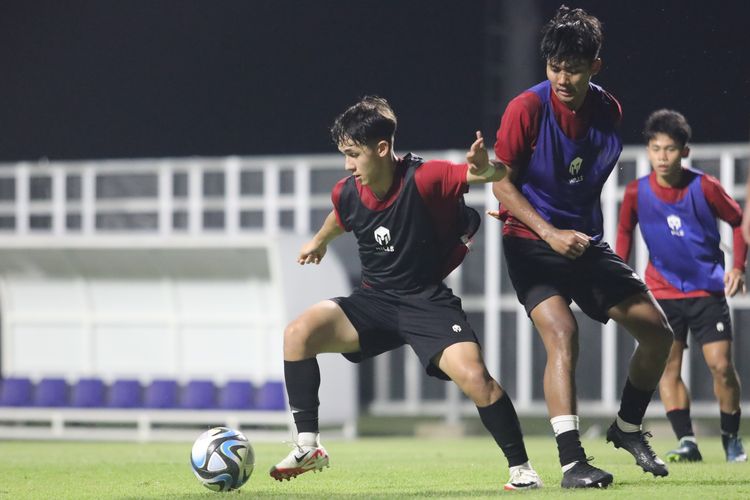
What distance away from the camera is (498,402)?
6.34 m

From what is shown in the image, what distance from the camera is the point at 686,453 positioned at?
9.26 m

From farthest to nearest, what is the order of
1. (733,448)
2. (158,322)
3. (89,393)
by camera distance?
1. (158,322)
2. (89,393)
3. (733,448)

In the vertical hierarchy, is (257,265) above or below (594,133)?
below

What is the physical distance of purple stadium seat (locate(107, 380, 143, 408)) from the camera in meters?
15.6

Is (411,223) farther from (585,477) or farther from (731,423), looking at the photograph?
(731,423)

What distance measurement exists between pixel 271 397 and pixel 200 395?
36.1 inches

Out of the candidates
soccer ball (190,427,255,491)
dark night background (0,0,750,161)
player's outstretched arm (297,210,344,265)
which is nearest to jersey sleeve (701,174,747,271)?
player's outstretched arm (297,210,344,265)

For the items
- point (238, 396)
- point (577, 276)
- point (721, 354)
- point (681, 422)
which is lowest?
point (238, 396)

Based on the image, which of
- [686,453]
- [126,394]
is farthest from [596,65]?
[126,394]

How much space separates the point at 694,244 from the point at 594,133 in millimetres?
2751

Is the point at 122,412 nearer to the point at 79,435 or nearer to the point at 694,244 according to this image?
the point at 79,435

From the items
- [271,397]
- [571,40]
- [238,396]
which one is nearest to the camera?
[571,40]

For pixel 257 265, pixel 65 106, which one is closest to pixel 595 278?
pixel 257 265

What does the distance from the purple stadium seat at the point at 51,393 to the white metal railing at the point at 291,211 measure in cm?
171
